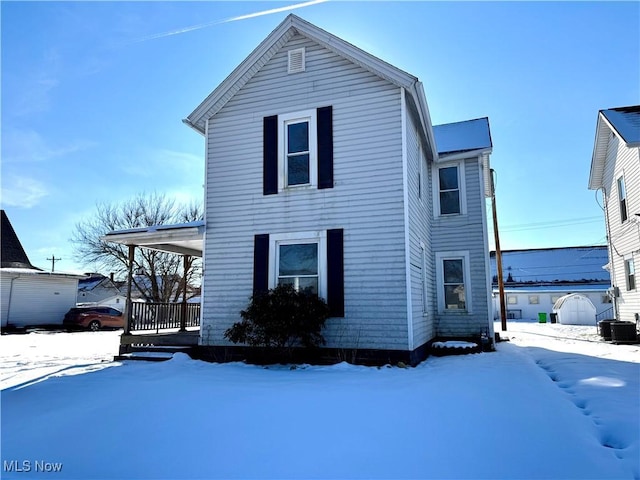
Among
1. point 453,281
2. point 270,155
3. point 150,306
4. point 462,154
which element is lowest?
point 150,306

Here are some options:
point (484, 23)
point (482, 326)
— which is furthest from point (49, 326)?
point (484, 23)

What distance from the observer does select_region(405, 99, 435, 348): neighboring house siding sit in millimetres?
8641

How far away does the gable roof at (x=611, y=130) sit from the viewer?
11.7 metres

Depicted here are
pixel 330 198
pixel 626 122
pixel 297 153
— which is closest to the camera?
pixel 330 198

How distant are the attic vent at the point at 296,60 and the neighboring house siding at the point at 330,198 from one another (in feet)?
0.41

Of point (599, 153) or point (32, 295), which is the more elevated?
point (599, 153)

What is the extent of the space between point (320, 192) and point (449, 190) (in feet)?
16.0

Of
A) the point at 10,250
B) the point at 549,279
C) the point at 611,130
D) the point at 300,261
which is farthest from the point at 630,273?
the point at 10,250

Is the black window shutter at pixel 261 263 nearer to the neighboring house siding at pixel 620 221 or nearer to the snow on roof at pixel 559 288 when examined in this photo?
the neighboring house siding at pixel 620 221

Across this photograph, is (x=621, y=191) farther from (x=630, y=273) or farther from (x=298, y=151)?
(x=298, y=151)

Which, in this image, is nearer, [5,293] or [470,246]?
[470,246]

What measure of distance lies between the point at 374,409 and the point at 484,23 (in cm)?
817

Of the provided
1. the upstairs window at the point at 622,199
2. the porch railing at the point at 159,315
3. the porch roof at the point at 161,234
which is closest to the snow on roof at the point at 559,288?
the upstairs window at the point at 622,199

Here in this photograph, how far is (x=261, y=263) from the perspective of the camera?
29.4 feet
